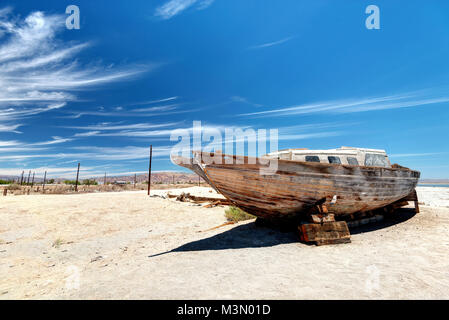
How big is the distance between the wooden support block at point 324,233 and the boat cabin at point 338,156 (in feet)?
7.28

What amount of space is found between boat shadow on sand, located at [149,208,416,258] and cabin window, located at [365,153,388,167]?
2301 mm

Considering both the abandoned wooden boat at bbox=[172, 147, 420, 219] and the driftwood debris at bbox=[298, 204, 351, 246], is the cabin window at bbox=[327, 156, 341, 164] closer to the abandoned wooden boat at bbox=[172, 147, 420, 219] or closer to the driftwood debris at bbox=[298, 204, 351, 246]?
the abandoned wooden boat at bbox=[172, 147, 420, 219]

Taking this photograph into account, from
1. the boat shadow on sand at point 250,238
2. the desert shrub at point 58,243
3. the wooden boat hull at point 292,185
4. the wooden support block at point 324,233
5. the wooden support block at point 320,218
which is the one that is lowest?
the desert shrub at point 58,243

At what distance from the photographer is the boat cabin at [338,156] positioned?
739cm

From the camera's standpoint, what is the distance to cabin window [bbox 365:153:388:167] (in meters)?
7.97

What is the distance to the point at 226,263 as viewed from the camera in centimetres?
457

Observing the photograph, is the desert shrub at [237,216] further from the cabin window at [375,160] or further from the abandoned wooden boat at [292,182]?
the cabin window at [375,160]

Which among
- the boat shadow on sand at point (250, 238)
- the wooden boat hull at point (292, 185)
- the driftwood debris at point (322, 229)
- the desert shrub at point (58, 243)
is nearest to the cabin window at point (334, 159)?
the wooden boat hull at point (292, 185)

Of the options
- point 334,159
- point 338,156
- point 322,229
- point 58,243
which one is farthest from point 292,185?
point 58,243

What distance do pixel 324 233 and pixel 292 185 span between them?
5.06ft

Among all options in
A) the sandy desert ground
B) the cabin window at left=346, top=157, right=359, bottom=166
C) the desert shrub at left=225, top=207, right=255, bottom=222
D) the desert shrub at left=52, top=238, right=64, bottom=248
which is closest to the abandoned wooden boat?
the cabin window at left=346, top=157, right=359, bottom=166
